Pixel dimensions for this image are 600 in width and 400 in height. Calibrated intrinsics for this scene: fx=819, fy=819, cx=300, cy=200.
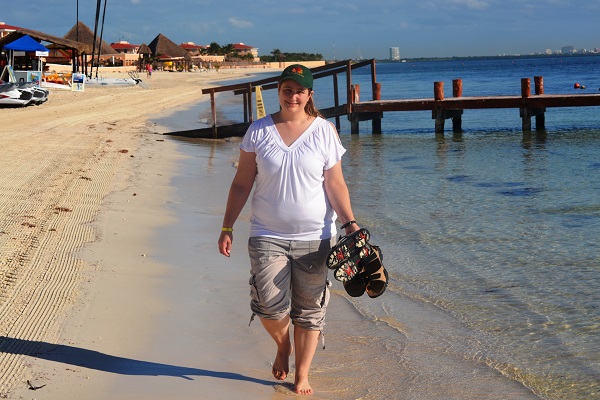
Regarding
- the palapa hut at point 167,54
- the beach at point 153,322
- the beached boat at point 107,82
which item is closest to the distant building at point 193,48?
the palapa hut at point 167,54

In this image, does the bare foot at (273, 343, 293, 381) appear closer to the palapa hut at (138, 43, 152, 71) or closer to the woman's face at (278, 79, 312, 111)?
the woman's face at (278, 79, 312, 111)

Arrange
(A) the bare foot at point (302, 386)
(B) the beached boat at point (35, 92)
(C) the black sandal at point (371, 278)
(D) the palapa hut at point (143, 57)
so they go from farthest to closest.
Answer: (D) the palapa hut at point (143, 57)
(B) the beached boat at point (35, 92)
(A) the bare foot at point (302, 386)
(C) the black sandal at point (371, 278)

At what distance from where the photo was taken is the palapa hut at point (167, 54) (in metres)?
85.2

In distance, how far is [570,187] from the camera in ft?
41.5

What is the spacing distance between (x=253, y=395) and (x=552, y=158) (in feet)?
46.6

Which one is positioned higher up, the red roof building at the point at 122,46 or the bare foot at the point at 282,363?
the red roof building at the point at 122,46

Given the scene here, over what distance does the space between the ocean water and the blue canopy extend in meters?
21.2

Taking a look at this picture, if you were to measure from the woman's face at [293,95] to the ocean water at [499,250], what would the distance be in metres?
2.08

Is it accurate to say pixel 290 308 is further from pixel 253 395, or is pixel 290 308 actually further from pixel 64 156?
pixel 64 156

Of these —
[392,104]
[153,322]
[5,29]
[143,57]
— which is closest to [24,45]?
[392,104]

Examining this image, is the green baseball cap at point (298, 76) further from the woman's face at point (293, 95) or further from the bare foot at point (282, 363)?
the bare foot at point (282, 363)

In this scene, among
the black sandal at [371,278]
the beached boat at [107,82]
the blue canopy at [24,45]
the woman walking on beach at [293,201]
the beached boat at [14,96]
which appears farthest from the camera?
the beached boat at [107,82]

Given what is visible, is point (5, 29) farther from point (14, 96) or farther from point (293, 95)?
point (293, 95)

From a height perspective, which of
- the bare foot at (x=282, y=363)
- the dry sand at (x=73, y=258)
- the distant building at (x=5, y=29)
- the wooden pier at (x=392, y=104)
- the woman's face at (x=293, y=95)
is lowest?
the bare foot at (x=282, y=363)
